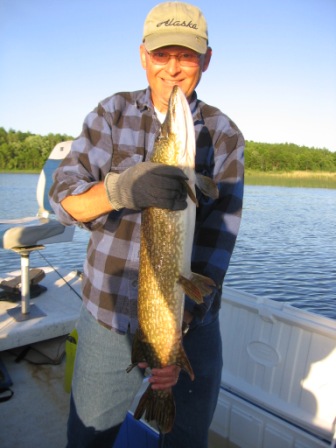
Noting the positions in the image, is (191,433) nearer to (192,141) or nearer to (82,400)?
(82,400)

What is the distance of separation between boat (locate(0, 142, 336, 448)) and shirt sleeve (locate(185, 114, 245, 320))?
125 cm

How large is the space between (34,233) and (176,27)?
285 cm

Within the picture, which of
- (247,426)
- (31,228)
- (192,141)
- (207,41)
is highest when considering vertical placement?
(207,41)

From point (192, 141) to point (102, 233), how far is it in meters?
0.73

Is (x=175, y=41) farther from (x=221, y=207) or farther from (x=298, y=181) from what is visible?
(x=298, y=181)

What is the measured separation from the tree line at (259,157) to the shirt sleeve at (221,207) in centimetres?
5865

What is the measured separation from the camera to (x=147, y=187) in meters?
1.74

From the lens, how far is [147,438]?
2840 mm

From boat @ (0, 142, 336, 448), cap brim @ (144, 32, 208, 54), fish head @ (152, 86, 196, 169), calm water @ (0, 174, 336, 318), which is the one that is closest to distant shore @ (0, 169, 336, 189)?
calm water @ (0, 174, 336, 318)

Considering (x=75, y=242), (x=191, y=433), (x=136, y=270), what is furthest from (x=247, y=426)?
(x=75, y=242)

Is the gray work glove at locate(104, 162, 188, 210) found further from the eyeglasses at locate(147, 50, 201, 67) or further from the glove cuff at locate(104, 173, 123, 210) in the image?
the eyeglasses at locate(147, 50, 201, 67)

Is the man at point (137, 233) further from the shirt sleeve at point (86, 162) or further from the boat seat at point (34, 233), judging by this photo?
the boat seat at point (34, 233)

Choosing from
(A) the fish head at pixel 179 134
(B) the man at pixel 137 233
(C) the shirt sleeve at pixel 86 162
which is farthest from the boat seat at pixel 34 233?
(A) the fish head at pixel 179 134

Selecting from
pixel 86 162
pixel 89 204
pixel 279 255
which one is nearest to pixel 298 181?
pixel 279 255
